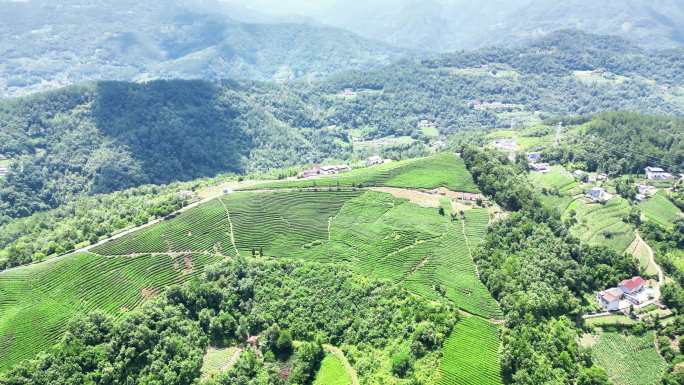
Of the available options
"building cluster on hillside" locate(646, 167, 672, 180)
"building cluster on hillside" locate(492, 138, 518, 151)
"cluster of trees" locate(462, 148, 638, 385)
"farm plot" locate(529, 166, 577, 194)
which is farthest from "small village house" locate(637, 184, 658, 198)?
"building cluster on hillside" locate(492, 138, 518, 151)

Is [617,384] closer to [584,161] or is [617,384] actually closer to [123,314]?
[123,314]

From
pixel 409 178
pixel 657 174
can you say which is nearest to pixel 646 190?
pixel 657 174

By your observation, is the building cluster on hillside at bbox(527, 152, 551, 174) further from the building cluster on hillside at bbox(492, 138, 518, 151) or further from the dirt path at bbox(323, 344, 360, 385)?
the dirt path at bbox(323, 344, 360, 385)

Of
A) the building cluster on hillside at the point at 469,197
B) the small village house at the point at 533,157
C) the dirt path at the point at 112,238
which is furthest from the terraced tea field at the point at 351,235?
the small village house at the point at 533,157

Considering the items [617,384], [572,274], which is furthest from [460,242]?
[617,384]

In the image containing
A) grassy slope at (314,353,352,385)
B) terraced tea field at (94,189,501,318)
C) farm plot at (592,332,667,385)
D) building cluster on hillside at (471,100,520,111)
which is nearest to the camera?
grassy slope at (314,353,352,385)
